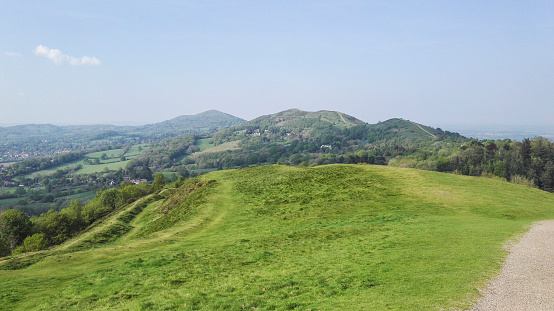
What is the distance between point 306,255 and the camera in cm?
2503

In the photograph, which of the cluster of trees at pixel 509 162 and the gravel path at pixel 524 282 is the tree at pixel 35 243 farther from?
the cluster of trees at pixel 509 162

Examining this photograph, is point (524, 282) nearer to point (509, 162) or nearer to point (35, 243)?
point (35, 243)

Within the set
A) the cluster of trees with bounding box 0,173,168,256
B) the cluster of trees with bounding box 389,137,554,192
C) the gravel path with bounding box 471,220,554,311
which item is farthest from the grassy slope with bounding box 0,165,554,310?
the cluster of trees with bounding box 389,137,554,192

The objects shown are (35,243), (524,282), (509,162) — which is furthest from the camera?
(509,162)

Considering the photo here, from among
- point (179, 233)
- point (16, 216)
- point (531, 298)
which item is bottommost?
point (16, 216)

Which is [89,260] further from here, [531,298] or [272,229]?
[531,298]

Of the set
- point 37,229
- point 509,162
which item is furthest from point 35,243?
point 509,162

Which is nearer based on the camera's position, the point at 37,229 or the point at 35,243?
the point at 35,243

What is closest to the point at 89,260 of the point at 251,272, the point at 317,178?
the point at 251,272

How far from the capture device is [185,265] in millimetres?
23891

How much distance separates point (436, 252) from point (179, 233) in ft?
92.1

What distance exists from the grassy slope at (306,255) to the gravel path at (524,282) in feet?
2.49

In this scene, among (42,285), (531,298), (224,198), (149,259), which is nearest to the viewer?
(531,298)

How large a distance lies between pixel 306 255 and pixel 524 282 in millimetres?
14109
